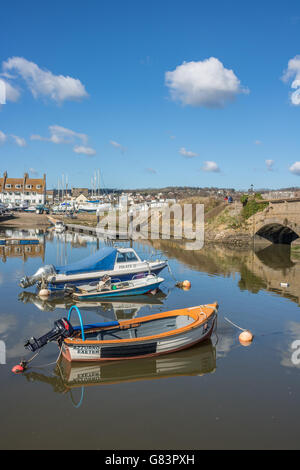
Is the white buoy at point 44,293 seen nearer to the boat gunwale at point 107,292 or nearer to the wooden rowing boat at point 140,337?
the boat gunwale at point 107,292

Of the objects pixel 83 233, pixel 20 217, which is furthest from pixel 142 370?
pixel 20 217

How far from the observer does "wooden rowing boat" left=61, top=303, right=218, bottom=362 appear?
1256cm

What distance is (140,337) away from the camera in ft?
43.0

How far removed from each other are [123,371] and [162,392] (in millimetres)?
1951

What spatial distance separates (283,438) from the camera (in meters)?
9.01

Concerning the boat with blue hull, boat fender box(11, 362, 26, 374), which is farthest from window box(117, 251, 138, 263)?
boat fender box(11, 362, 26, 374)

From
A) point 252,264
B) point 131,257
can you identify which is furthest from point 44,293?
point 252,264

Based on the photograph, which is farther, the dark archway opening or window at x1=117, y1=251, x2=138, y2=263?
the dark archway opening

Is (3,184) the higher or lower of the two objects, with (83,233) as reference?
higher

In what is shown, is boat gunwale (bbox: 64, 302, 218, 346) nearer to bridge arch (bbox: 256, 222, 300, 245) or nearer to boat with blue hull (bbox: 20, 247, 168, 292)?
boat with blue hull (bbox: 20, 247, 168, 292)

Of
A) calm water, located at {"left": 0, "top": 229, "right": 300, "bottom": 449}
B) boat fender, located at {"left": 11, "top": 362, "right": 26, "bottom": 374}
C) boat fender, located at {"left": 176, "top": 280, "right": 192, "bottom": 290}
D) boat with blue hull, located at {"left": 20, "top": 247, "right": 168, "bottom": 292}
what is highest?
boat with blue hull, located at {"left": 20, "top": 247, "right": 168, "bottom": 292}

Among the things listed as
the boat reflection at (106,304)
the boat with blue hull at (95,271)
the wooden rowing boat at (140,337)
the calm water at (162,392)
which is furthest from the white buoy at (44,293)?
the wooden rowing boat at (140,337)

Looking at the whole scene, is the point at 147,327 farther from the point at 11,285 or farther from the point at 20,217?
the point at 20,217

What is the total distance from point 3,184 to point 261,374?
416ft
